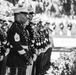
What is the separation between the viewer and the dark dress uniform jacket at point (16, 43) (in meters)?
3.89

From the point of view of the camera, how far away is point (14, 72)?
168 inches

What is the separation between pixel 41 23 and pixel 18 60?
1.81 meters

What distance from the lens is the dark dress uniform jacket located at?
389cm

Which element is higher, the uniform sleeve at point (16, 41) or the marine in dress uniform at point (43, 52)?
the uniform sleeve at point (16, 41)

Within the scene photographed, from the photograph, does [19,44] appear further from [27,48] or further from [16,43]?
[27,48]

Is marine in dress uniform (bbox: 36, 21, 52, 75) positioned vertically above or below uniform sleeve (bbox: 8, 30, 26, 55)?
below

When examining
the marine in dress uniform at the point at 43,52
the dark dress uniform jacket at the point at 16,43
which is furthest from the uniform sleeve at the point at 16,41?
the marine in dress uniform at the point at 43,52

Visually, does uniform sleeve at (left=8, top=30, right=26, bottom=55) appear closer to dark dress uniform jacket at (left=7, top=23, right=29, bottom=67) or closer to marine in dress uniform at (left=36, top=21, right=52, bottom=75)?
dark dress uniform jacket at (left=7, top=23, right=29, bottom=67)

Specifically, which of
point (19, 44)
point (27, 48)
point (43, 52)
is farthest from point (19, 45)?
point (43, 52)

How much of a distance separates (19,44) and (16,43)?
0.05 m

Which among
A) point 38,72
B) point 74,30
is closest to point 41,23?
point 38,72

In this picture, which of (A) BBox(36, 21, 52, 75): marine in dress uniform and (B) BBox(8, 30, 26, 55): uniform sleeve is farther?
(A) BBox(36, 21, 52, 75): marine in dress uniform


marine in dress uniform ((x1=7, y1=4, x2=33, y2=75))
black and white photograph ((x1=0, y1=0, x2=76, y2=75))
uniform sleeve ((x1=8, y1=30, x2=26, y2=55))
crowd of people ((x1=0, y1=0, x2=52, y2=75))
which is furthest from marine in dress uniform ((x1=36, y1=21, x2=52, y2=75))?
uniform sleeve ((x1=8, y1=30, x2=26, y2=55))

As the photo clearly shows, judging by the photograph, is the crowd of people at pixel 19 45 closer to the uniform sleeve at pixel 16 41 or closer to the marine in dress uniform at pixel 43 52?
the uniform sleeve at pixel 16 41
